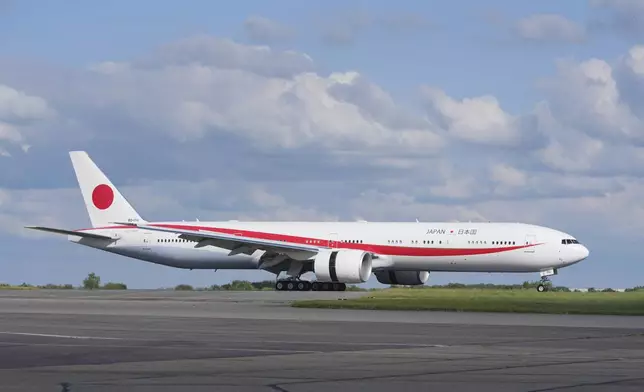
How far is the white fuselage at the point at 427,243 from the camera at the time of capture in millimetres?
57344

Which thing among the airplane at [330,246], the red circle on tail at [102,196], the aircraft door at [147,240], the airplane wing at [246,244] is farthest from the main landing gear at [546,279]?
the red circle on tail at [102,196]

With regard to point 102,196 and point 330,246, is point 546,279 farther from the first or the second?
point 102,196

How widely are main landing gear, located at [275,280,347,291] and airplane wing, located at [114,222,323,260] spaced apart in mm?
1578

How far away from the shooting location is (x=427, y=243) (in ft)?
191

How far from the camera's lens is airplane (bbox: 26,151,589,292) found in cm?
5731

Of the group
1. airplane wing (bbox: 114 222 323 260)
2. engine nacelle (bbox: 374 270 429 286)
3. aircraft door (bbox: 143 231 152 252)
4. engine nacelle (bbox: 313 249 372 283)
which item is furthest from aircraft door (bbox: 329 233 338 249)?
aircraft door (bbox: 143 231 152 252)

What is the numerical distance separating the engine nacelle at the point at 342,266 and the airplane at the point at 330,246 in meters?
0.05

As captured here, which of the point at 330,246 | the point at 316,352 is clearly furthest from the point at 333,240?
the point at 316,352

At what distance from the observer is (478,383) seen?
14344 mm

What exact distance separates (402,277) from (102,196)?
19.2 metres

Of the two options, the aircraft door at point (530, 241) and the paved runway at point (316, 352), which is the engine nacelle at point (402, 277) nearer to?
the aircraft door at point (530, 241)

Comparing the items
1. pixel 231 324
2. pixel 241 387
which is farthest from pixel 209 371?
pixel 231 324

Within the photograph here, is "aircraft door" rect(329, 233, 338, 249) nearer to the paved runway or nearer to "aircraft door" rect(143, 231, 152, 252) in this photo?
"aircraft door" rect(143, 231, 152, 252)

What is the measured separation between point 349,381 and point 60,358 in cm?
563
